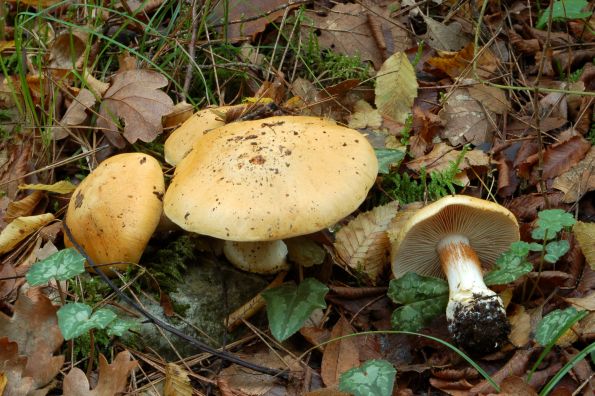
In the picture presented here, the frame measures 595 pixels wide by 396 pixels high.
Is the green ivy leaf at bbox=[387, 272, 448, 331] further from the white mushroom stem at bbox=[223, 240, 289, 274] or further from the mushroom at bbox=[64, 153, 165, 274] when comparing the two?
the mushroom at bbox=[64, 153, 165, 274]

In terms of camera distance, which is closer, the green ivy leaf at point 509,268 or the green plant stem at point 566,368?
the green plant stem at point 566,368

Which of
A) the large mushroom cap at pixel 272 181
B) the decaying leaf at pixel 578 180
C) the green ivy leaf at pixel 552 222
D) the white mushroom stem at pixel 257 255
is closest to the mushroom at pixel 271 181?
the large mushroom cap at pixel 272 181

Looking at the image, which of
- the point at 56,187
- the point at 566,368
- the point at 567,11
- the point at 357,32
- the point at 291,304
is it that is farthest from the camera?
the point at 357,32

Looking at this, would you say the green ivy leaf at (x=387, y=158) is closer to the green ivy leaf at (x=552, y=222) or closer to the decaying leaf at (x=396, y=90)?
the decaying leaf at (x=396, y=90)

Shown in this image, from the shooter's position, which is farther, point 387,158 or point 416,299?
point 387,158

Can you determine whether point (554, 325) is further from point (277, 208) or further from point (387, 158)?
point (387, 158)

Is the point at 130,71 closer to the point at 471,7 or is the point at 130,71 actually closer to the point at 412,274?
the point at 412,274

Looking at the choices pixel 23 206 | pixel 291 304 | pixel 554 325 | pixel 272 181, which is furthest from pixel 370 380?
pixel 23 206
